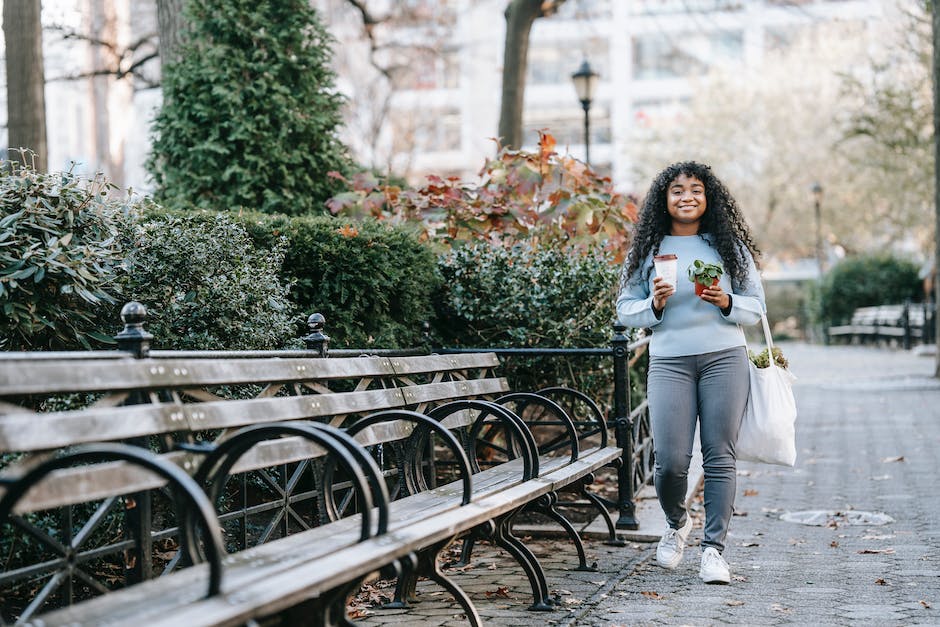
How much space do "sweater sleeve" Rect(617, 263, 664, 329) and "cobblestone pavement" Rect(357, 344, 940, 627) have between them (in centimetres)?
124

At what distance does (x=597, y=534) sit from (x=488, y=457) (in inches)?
63.5

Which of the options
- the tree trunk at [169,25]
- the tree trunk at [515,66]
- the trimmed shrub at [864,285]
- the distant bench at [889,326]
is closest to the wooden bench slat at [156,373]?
the tree trunk at [169,25]

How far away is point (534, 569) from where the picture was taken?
5035mm

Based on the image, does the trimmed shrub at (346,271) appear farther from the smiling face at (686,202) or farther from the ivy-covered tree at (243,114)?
the smiling face at (686,202)

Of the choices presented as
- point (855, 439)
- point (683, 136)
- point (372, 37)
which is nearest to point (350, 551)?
point (855, 439)

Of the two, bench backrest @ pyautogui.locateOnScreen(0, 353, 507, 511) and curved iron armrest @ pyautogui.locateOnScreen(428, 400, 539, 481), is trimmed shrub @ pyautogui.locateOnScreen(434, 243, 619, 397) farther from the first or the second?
curved iron armrest @ pyautogui.locateOnScreen(428, 400, 539, 481)

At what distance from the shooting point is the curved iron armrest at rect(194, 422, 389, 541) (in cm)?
339

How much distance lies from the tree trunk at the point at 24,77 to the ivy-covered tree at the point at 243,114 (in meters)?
2.02

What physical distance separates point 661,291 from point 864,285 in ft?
97.4

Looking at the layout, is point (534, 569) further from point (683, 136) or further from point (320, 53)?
point (683, 136)

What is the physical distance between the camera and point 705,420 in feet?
18.2

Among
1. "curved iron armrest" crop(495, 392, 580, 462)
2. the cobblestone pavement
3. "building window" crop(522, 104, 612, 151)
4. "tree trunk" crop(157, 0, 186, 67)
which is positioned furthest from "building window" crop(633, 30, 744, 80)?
"curved iron armrest" crop(495, 392, 580, 462)

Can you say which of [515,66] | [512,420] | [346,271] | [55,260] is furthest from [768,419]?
[515,66]

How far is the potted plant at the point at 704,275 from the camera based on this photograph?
530 cm
